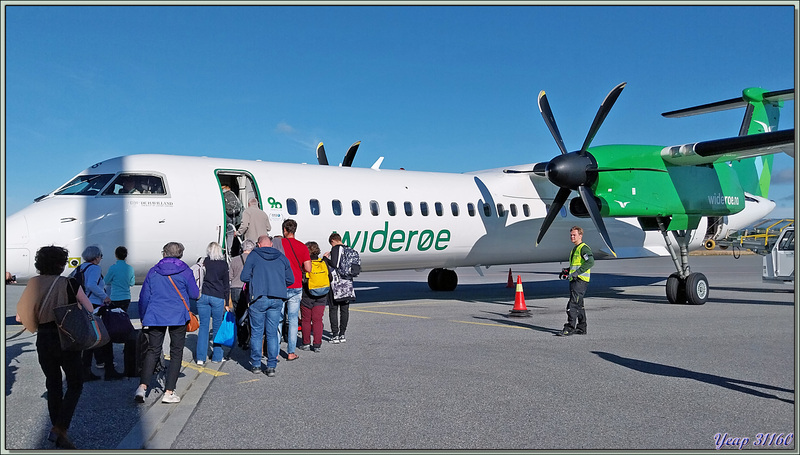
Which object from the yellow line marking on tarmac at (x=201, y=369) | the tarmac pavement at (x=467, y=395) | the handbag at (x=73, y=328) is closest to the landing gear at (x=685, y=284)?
the tarmac pavement at (x=467, y=395)

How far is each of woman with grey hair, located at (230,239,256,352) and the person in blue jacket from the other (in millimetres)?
2212

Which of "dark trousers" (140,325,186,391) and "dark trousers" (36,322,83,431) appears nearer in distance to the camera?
"dark trousers" (36,322,83,431)

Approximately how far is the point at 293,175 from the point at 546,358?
760cm

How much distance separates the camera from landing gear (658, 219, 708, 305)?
1530cm

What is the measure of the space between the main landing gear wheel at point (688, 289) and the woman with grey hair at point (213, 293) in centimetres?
1178

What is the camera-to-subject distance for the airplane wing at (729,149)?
13047mm

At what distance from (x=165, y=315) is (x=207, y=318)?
206 centimetres

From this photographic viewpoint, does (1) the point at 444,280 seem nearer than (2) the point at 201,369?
No

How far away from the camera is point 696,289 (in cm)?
1532

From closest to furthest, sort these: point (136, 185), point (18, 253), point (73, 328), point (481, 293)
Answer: point (73, 328) → point (18, 253) → point (136, 185) → point (481, 293)

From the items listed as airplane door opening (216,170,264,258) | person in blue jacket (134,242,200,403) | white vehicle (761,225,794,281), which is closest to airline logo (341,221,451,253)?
airplane door opening (216,170,264,258)

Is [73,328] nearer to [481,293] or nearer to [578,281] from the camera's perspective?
[578,281]

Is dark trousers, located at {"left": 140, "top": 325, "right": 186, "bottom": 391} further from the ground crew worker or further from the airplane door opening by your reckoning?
the ground crew worker

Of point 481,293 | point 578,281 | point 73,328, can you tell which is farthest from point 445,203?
point 73,328
